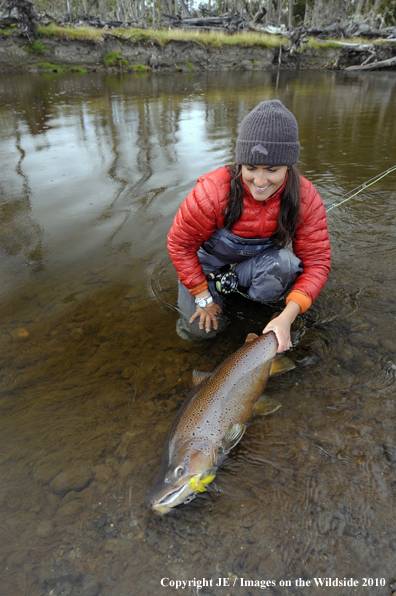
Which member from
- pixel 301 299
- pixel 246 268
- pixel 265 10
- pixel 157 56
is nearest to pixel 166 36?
pixel 157 56

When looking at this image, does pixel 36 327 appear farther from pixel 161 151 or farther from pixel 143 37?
pixel 143 37

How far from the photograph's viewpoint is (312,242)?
9.16 feet

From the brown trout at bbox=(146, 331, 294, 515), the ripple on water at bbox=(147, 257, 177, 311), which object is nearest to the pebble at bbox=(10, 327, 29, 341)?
the ripple on water at bbox=(147, 257, 177, 311)

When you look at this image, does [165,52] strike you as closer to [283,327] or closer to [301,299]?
[301,299]

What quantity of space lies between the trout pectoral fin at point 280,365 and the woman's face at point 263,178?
1.23 metres

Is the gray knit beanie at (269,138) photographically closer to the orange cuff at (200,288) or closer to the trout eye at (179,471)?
the orange cuff at (200,288)

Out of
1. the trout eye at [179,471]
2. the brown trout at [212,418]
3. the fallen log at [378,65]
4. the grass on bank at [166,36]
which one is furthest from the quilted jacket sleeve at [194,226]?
the fallen log at [378,65]

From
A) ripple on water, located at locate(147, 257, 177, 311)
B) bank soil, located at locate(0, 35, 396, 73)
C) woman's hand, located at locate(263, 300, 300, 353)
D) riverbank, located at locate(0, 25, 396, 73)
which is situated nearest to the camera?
woman's hand, located at locate(263, 300, 300, 353)

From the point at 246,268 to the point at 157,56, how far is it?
34182mm

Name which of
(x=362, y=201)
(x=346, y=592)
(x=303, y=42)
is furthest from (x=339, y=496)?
(x=303, y=42)

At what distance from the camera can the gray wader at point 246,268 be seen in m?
2.99

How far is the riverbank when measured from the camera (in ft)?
87.6

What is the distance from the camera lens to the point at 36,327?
3225mm

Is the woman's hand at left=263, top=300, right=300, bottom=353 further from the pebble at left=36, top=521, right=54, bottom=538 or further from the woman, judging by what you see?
the pebble at left=36, top=521, right=54, bottom=538
